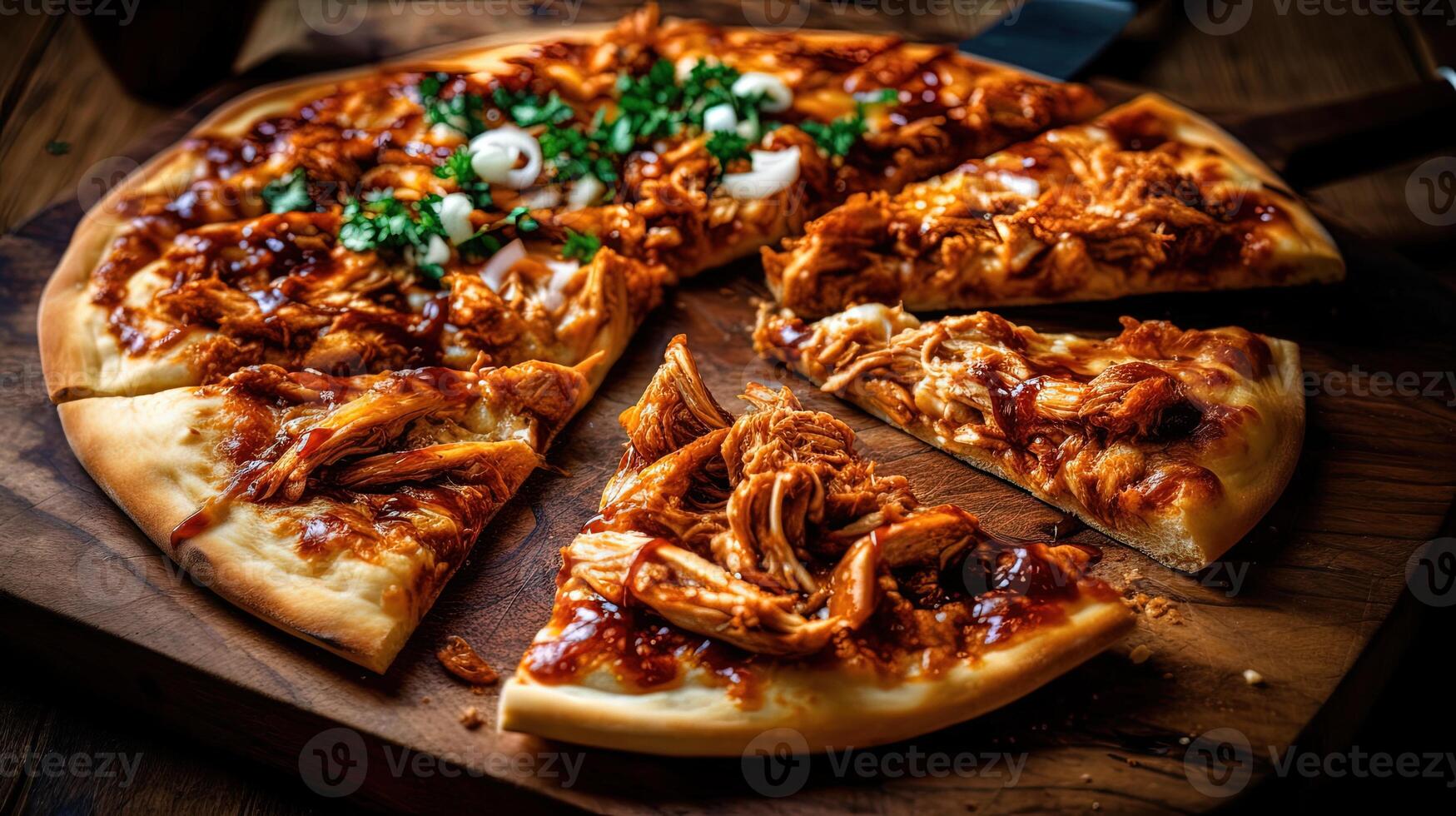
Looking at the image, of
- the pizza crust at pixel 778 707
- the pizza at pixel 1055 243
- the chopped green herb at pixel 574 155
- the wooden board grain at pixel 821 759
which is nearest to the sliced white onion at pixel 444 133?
the chopped green herb at pixel 574 155

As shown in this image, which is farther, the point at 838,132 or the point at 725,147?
the point at 838,132

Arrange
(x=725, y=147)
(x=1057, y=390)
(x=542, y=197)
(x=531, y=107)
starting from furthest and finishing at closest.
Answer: (x=531, y=107) → (x=725, y=147) → (x=542, y=197) → (x=1057, y=390)

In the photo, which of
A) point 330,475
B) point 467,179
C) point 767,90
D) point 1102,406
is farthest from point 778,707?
point 767,90

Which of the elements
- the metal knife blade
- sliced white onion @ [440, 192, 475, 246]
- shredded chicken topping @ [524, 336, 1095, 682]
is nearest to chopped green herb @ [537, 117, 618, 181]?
sliced white onion @ [440, 192, 475, 246]

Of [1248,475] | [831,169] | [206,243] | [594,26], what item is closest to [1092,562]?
[1248,475]

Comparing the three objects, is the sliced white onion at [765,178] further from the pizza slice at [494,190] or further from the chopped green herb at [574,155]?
the chopped green herb at [574,155]

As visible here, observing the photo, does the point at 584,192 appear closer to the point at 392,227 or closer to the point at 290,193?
the point at 392,227
